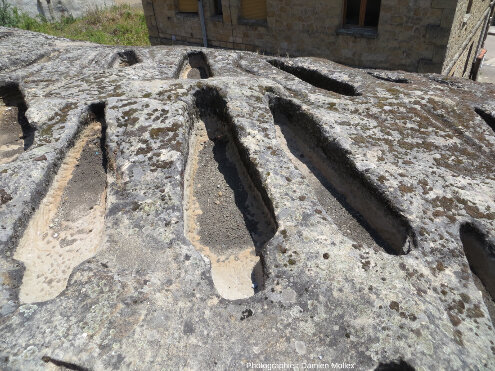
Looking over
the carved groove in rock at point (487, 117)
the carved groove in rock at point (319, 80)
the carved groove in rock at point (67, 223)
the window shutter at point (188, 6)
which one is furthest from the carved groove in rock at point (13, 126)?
the window shutter at point (188, 6)

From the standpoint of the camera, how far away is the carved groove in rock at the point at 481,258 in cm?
206

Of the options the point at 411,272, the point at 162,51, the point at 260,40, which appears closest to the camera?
the point at 411,272

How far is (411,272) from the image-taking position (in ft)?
6.11

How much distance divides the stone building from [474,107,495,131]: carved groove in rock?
279 inches

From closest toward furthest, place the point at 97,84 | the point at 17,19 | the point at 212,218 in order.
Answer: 1. the point at 212,218
2. the point at 97,84
3. the point at 17,19

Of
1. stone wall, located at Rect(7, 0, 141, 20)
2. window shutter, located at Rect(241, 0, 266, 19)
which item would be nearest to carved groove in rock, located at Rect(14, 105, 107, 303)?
window shutter, located at Rect(241, 0, 266, 19)

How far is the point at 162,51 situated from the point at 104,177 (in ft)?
8.06

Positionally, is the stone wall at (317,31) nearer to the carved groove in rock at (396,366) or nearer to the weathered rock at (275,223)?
the weathered rock at (275,223)

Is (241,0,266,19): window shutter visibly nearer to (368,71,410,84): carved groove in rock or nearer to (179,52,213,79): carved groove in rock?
(179,52,213,79): carved groove in rock

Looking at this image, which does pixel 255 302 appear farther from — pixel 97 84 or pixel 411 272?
Result: pixel 97 84

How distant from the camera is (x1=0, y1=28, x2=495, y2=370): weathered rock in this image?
157cm

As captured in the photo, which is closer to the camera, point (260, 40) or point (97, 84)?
point (97, 84)

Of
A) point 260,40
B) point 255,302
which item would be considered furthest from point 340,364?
point 260,40

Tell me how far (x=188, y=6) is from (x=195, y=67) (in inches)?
432
